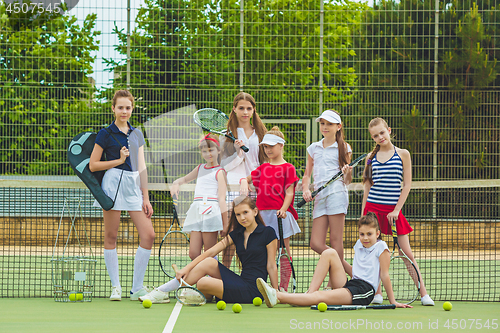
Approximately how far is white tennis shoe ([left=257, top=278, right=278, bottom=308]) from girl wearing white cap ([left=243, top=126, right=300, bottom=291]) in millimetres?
600

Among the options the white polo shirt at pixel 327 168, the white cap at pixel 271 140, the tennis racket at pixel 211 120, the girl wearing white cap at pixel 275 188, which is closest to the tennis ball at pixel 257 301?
the girl wearing white cap at pixel 275 188

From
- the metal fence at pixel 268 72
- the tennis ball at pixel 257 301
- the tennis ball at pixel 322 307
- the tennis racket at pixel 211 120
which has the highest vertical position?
the metal fence at pixel 268 72

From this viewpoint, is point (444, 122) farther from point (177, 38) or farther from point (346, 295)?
point (346, 295)

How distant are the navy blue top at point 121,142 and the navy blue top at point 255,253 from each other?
1162 mm

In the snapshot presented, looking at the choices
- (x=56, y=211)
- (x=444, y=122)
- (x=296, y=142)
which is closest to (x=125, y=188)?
(x=56, y=211)

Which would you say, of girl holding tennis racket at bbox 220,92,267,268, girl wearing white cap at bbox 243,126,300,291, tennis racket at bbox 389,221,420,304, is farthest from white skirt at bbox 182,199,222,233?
tennis racket at bbox 389,221,420,304

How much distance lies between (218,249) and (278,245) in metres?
0.58

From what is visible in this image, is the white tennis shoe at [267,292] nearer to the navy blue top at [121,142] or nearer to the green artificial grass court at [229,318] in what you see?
the green artificial grass court at [229,318]

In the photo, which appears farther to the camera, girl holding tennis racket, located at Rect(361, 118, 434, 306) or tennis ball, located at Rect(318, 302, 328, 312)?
girl holding tennis racket, located at Rect(361, 118, 434, 306)

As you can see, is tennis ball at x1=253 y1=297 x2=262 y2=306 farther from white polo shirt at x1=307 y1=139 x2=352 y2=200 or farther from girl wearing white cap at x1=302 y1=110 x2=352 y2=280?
white polo shirt at x1=307 y1=139 x2=352 y2=200

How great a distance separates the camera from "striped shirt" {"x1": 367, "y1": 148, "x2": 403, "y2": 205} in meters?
4.95

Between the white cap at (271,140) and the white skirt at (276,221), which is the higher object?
the white cap at (271,140)

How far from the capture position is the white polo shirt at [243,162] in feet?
17.3

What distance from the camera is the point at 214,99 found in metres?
8.90
